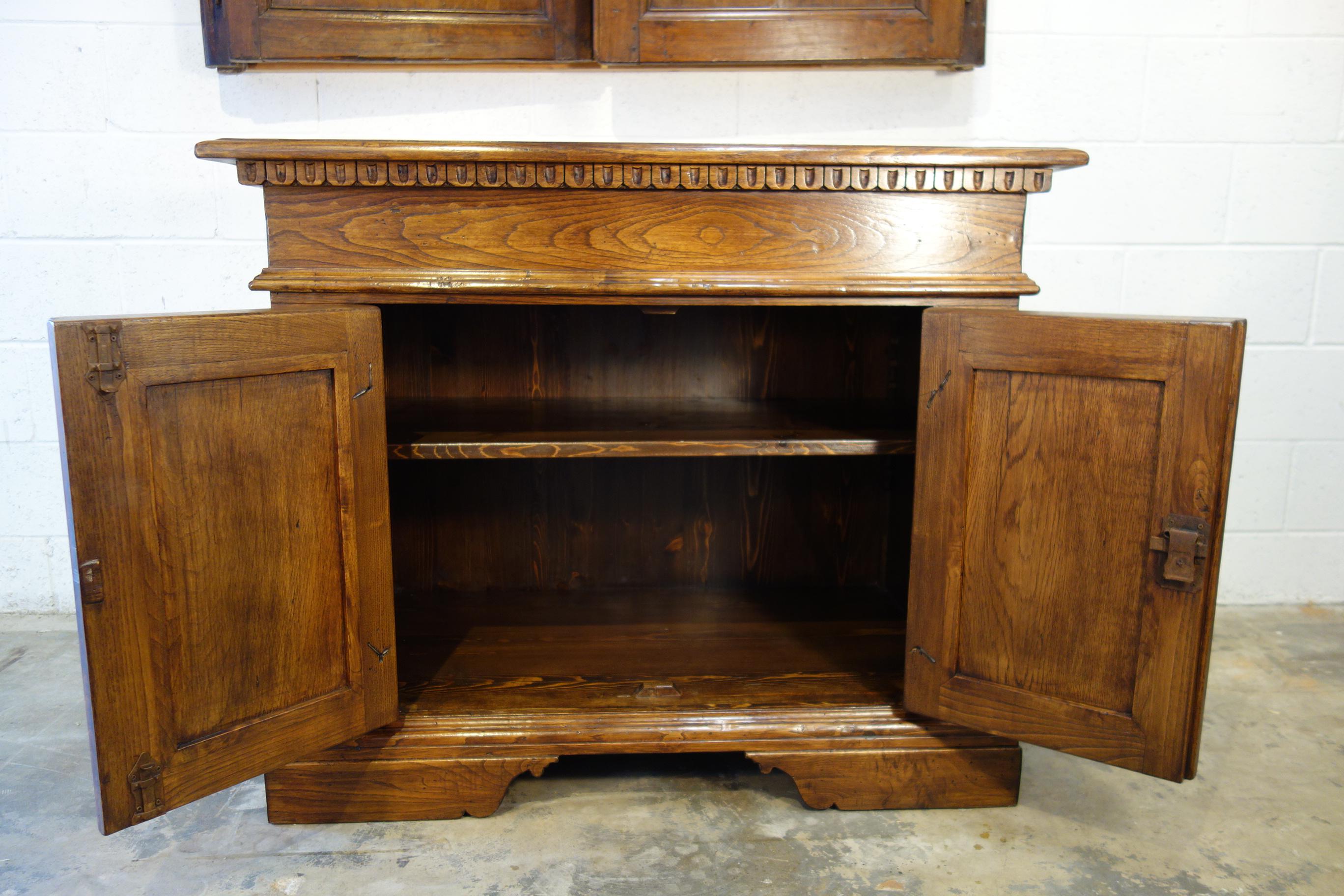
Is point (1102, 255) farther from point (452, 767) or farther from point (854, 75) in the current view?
point (452, 767)

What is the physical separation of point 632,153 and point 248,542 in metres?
0.80

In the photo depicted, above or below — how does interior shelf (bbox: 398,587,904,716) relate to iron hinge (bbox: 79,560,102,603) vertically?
below

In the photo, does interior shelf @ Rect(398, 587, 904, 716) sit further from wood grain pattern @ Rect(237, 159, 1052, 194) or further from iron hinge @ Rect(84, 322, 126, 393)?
wood grain pattern @ Rect(237, 159, 1052, 194)

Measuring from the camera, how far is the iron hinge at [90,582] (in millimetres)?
1271

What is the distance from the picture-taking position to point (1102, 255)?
2514 millimetres

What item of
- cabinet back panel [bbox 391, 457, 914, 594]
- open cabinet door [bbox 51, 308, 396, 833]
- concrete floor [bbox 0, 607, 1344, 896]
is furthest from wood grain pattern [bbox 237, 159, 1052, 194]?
concrete floor [bbox 0, 607, 1344, 896]

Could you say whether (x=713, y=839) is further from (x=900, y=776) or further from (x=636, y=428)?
(x=636, y=428)

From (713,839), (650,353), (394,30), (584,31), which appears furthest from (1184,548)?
(394,30)

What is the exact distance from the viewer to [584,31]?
2270 mm

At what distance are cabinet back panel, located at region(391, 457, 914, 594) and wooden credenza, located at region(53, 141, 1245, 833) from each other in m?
0.31

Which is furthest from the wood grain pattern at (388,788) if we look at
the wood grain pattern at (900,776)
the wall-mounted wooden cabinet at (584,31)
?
the wall-mounted wooden cabinet at (584,31)

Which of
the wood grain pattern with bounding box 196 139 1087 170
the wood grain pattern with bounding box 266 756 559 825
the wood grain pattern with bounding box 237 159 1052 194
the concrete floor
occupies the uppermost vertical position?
the wood grain pattern with bounding box 196 139 1087 170

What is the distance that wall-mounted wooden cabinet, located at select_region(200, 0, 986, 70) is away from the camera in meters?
2.24

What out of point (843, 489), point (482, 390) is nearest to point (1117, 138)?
point (843, 489)
